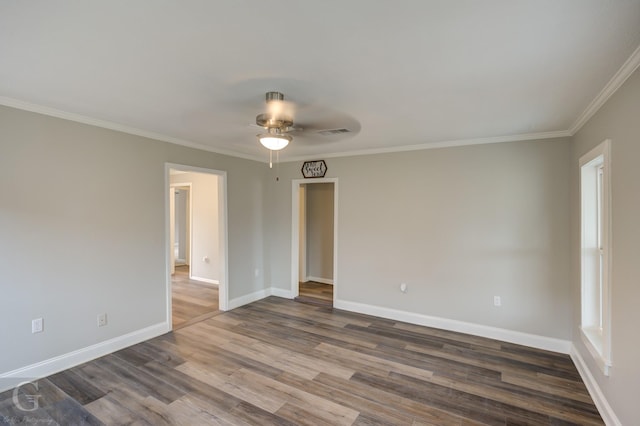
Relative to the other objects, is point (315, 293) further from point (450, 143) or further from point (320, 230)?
point (450, 143)

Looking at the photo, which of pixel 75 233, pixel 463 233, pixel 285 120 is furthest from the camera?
pixel 463 233

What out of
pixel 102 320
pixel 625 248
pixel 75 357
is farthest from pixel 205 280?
pixel 625 248

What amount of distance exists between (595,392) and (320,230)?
4.86 meters

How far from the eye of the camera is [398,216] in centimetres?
443

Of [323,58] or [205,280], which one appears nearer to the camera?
[323,58]

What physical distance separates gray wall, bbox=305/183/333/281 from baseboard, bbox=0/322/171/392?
11.3 feet

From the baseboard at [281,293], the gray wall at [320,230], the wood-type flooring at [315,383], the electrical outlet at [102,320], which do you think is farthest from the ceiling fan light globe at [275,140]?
the gray wall at [320,230]

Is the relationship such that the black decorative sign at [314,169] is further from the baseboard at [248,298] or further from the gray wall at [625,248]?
the gray wall at [625,248]

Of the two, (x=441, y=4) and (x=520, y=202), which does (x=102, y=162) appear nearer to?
(x=441, y=4)

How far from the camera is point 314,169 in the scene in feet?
16.9

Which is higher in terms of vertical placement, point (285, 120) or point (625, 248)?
point (285, 120)

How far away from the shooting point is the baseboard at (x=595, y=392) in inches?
87.7

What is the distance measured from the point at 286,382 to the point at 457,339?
89.1 inches

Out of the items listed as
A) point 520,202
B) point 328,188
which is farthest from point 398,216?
point 328,188
